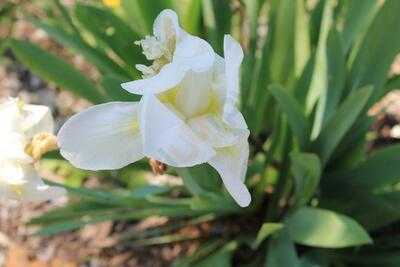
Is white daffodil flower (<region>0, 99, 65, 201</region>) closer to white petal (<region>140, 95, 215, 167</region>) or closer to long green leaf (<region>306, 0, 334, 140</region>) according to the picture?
white petal (<region>140, 95, 215, 167</region>)

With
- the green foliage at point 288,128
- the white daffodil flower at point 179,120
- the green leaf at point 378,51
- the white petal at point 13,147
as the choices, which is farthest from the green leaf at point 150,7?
the white daffodil flower at point 179,120

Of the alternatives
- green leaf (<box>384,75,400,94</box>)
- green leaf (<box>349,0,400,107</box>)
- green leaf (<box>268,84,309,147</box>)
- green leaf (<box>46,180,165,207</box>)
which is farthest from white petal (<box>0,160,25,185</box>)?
green leaf (<box>384,75,400,94</box>)

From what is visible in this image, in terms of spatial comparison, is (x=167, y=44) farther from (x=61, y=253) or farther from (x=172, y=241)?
(x=61, y=253)

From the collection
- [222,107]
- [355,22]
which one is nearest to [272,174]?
[355,22]

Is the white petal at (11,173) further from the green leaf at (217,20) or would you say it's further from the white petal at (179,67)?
the green leaf at (217,20)

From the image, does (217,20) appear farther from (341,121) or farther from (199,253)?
(199,253)

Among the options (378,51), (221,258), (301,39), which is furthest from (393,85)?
(221,258)
